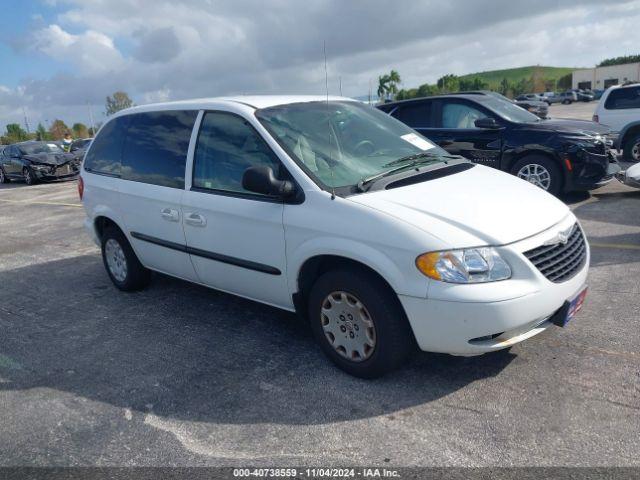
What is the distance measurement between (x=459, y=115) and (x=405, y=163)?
5.55 metres

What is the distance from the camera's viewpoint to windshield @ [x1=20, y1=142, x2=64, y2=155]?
63.6 feet

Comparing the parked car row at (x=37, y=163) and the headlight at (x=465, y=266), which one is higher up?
the headlight at (x=465, y=266)

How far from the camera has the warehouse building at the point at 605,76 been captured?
82.6 metres

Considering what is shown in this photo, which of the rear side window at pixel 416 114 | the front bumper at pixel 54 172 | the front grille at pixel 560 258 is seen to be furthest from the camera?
the front bumper at pixel 54 172

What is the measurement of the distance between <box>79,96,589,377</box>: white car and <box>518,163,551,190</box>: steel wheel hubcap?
14.5ft

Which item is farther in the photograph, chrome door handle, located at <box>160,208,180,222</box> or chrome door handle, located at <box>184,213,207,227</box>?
chrome door handle, located at <box>160,208,180,222</box>

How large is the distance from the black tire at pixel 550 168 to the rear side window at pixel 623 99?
17.3 feet

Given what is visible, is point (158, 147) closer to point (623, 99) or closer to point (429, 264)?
point (429, 264)

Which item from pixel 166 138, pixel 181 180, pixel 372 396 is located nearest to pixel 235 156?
pixel 181 180

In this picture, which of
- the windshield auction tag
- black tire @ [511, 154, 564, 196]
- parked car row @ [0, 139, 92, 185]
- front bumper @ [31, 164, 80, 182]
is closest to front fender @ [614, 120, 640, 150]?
black tire @ [511, 154, 564, 196]

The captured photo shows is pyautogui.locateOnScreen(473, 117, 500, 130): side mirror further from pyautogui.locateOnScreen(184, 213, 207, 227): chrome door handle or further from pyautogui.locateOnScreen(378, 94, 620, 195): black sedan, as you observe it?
pyautogui.locateOnScreen(184, 213, 207, 227): chrome door handle

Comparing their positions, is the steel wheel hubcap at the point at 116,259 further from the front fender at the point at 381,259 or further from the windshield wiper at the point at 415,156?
the windshield wiper at the point at 415,156

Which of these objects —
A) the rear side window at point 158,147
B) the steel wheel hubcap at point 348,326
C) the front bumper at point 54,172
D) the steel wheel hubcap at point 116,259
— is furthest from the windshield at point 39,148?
the steel wheel hubcap at point 348,326

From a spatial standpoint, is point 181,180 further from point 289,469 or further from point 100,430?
point 289,469
